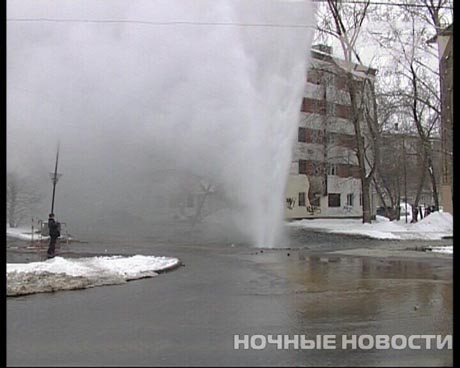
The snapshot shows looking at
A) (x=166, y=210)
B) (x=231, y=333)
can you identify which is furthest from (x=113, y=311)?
(x=166, y=210)

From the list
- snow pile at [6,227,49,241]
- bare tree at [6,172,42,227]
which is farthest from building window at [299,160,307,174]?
snow pile at [6,227,49,241]

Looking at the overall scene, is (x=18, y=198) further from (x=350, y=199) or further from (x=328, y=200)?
(x=350, y=199)

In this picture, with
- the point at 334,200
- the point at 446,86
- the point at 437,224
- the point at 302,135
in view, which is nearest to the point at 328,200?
the point at 334,200

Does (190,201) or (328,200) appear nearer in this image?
(190,201)

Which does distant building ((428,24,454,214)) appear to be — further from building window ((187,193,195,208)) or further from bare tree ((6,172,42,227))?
bare tree ((6,172,42,227))

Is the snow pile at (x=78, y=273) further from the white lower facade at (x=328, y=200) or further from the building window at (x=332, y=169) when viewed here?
the white lower facade at (x=328, y=200)

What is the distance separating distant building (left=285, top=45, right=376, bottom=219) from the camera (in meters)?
28.0

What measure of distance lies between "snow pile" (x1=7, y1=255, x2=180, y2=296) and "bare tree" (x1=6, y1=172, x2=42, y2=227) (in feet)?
27.4

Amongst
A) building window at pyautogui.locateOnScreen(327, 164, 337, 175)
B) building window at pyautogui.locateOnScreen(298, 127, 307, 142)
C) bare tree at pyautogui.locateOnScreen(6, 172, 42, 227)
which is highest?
building window at pyautogui.locateOnScreen(298, 127, 307, 142)

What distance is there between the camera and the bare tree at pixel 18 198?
19.2 meters

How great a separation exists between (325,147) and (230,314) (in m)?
27.0

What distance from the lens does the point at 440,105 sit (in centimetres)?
2369

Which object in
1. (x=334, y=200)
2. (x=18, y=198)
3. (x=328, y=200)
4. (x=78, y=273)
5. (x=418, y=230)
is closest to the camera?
(x=78, y=273)

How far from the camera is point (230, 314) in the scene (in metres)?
6.61
